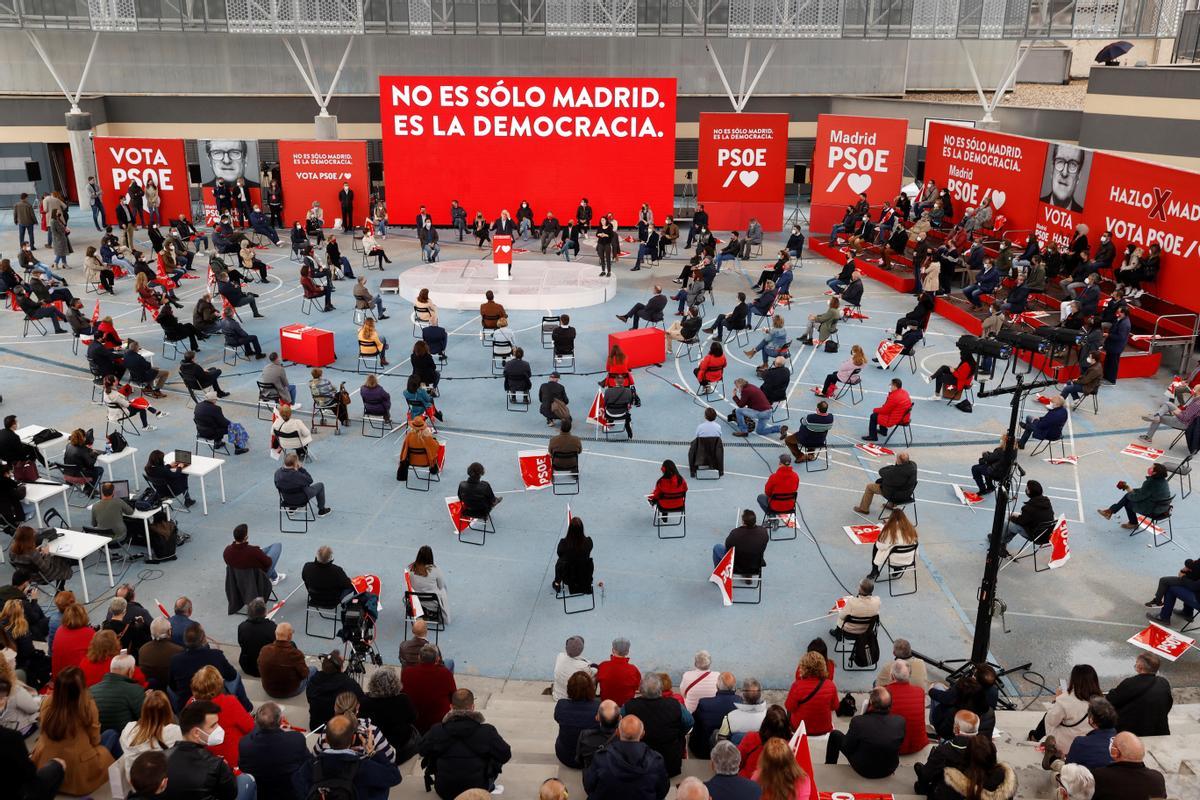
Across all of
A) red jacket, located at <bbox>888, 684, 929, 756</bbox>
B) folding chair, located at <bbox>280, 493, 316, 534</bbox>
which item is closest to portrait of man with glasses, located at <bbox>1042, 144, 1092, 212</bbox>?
red jacket, located at <bbox>888, 684, 929, 756</bbox>

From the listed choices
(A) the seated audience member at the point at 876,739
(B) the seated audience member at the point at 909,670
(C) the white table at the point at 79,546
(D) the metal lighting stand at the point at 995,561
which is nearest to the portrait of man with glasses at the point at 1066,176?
(D) the metal lighting stand at the point at 995,561

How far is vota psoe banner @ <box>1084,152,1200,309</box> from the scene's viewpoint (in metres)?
21.0

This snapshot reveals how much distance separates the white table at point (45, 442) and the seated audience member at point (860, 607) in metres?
11.1

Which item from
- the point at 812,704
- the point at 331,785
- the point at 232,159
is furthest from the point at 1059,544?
the point at 232,159

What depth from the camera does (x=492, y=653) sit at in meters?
11.3

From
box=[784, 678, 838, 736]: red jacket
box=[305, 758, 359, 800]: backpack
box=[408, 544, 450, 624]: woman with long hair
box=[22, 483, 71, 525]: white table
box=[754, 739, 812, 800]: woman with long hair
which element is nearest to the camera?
box=[305, 758, 359, 800]: backpack

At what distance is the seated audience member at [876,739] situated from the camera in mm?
8273

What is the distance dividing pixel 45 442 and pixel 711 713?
10.6 meters

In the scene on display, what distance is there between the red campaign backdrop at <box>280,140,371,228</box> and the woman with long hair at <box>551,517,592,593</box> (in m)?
23.8

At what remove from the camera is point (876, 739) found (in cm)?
827

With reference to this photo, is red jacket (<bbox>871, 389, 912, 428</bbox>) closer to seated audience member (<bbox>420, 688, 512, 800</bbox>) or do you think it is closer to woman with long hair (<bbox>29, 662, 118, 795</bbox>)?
seated audience member (<bbox>420, 688, 512, 800</bbox>)

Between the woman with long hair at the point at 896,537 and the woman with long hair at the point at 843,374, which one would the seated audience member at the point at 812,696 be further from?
the woman with long hair at the point at 843,374

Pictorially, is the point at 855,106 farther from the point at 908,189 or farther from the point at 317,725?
the point at 317,725

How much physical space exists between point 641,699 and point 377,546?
19.7ft
